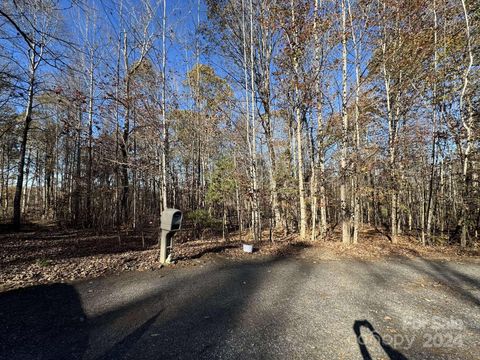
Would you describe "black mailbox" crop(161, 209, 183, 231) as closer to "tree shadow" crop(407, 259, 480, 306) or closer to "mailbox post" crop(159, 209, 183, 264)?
"mailbox post" crop(159, 209, 183, 264)

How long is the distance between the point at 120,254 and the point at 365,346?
5.38 metres

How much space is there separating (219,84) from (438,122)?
959cm

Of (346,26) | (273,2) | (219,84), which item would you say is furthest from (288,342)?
(219,84)

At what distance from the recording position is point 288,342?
7.75 ft

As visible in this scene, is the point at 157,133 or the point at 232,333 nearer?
the point at 232,333

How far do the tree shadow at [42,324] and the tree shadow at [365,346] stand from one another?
2634 millimetres

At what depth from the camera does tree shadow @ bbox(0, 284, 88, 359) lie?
2172 mm

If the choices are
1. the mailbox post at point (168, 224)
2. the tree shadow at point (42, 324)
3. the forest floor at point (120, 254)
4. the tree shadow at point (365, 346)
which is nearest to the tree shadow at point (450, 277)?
the forest floor at point (120, 254)

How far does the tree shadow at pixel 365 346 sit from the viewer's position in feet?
7.10

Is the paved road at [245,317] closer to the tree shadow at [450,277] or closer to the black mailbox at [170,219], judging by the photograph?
the tree shadow at [450,277]

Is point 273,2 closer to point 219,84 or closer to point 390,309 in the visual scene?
point 219,84

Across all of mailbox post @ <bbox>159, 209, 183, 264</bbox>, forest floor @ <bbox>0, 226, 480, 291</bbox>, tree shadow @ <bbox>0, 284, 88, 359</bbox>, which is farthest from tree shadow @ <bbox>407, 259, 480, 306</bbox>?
tree shadow @ <bbox>0, 284, 88, 359</bbox>

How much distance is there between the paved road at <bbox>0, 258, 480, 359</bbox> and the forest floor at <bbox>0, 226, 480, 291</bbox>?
1.74 feet

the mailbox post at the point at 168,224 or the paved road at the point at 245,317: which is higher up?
the mailbox post at the point at 168,224
